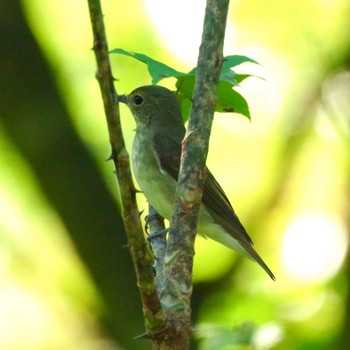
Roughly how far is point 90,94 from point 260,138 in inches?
57.9

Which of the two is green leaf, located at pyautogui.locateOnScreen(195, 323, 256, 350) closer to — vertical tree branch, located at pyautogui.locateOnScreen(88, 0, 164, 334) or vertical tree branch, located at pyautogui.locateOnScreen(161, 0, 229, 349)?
vertical tree branch, located at pyautogui.locateOnScreen(161, 0, 229, 349)

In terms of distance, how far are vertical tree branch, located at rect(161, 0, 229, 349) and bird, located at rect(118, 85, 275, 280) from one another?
6.57ft

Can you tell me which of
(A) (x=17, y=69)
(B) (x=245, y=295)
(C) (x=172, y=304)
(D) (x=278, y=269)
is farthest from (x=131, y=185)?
(D) (x=278, y=269)

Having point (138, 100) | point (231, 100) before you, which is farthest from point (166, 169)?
point (231, 100)

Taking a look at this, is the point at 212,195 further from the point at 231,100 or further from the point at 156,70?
the point at 156,70

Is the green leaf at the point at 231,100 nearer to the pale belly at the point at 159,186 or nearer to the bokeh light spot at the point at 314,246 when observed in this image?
the pale belly at the point at 159,186

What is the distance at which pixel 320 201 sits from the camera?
7.74 m

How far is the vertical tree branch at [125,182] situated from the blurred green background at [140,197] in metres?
2.80

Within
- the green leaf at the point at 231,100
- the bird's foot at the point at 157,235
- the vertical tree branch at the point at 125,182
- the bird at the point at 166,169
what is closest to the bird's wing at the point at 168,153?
the bird at the point at 166,169

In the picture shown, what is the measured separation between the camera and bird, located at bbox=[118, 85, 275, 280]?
515cm

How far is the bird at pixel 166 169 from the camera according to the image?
515cm

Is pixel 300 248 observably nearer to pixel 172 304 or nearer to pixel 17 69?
pixel 17 69

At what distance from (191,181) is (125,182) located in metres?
0.56

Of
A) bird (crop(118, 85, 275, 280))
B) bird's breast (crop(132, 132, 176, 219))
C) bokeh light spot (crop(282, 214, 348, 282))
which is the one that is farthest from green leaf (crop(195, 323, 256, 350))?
bokeh light spot (crop(282, 214, 348, 282))
